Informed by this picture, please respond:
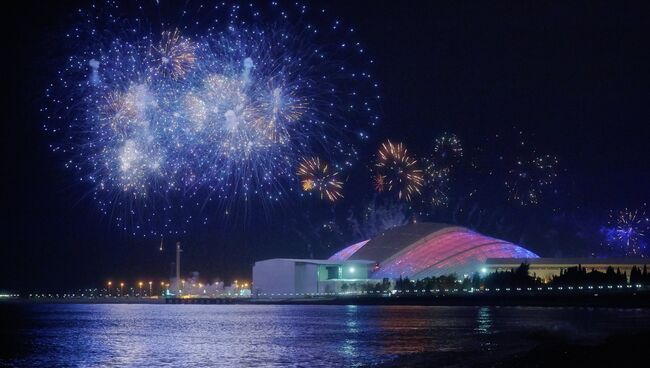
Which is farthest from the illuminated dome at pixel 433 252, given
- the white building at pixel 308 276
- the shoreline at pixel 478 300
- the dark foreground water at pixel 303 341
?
the dark foreground water at pixel 303 341

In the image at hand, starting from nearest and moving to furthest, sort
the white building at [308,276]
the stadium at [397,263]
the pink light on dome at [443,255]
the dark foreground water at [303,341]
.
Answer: the dark foreground water at [303,341]
the pink light on dome at [443,255]
the stadium at [397,263]
the white building at [308,276]

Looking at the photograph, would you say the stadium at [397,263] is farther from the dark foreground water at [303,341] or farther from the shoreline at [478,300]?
the dark foreground water at [303,341]

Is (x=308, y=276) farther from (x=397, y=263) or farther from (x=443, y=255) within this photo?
(x=443, y=255)

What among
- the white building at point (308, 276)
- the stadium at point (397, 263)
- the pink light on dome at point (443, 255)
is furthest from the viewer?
the white building at point (308, 276)

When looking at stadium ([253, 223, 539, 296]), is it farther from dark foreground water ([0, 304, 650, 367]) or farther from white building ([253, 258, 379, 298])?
dark foreground water ([0, 304, 650, 367])

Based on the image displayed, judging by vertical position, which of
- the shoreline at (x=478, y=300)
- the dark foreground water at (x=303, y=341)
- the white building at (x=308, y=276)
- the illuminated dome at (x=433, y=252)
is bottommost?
the dark foreground water at (x=303, y=341)

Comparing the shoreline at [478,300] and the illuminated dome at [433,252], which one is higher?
the illuminated dome at [433,252]

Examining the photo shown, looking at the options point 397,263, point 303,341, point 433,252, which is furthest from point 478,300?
point 303,341
